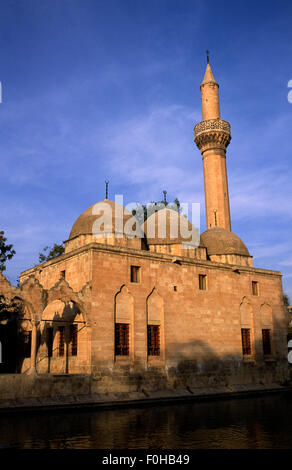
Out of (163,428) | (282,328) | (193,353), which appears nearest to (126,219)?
(193,353)

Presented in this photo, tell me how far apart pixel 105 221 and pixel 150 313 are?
5509 millimetres

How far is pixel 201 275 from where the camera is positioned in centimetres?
2302

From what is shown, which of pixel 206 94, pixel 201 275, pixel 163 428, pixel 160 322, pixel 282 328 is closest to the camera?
pixel 163 428

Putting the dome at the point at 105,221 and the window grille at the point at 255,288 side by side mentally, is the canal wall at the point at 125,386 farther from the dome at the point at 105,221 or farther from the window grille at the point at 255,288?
the dome at the point at 105,221

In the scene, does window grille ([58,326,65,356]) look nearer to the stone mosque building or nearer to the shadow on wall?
the stone mosque building

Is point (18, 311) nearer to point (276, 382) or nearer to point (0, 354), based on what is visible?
point (0, 354)

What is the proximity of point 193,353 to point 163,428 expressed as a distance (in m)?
10.0

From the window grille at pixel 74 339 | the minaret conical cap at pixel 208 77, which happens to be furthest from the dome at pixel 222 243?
the minaret conical cap at pixel 208 77

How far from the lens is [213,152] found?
31.2 m

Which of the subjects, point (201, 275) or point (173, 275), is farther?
Result: point (201, 275)

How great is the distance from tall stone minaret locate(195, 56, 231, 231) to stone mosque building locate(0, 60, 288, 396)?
2.31m

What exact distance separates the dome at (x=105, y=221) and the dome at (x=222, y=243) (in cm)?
477

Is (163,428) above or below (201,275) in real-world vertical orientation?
below

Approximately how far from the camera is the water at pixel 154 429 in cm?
932
